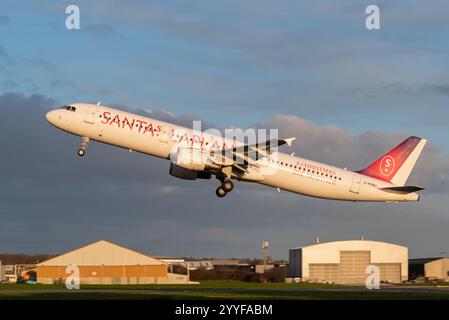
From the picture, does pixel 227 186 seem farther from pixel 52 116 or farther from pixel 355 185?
pixel 52 116

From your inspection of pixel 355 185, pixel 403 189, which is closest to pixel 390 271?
pixel 403 189

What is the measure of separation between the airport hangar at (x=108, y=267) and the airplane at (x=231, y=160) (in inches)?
1181

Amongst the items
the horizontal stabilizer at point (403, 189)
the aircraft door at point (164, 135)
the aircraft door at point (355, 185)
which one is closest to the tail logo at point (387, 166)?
the horizontal stabilizer at point (403, 189)

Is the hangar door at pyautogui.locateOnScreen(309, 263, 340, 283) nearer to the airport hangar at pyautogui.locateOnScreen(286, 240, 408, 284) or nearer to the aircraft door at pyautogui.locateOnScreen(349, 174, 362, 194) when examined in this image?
the airport hangar at pyautogui.locateOnScreen(286, 240, 408, 284)

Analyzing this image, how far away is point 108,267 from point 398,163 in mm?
40964

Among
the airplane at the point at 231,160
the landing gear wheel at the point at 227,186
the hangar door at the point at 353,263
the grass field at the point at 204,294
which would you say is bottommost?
the grass field at the point at 204,294

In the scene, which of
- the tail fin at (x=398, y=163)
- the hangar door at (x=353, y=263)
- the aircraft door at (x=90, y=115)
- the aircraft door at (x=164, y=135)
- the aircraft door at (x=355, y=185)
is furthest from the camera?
the hangar door at (x=353, y=263)

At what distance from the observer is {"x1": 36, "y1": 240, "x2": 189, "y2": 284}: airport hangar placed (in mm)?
101438

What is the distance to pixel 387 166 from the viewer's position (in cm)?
7981

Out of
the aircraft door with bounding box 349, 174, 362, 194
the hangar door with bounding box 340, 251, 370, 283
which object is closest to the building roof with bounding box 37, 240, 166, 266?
the hangar door with bounding box 340, 251, 370, 283

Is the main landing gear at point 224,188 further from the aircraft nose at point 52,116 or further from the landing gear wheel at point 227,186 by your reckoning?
the aircraft nose at point 52,116

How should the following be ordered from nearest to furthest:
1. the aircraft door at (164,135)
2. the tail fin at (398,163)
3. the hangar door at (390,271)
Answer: the aircraft door at (164,135) → the tail fin at (398,163) → the hangar door at (390,271)

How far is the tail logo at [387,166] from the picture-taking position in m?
79.6
